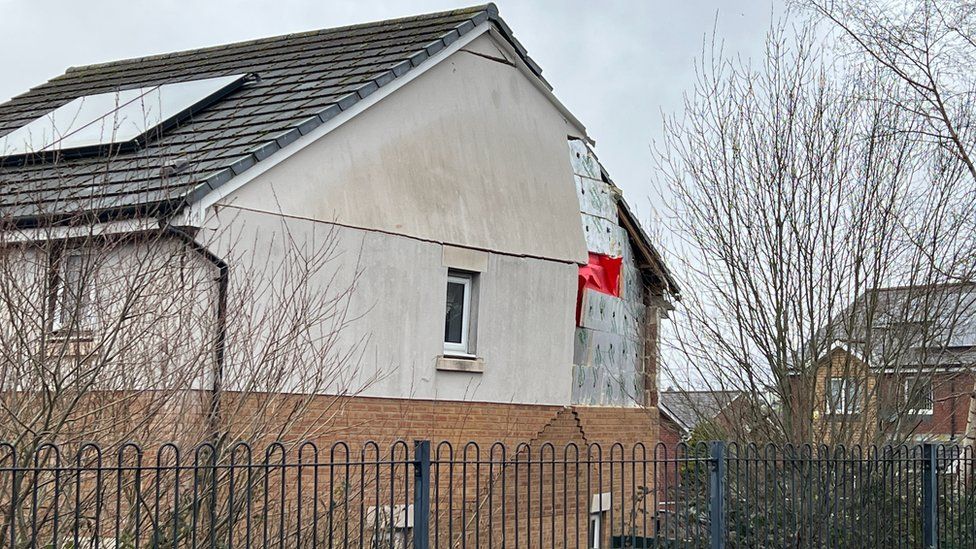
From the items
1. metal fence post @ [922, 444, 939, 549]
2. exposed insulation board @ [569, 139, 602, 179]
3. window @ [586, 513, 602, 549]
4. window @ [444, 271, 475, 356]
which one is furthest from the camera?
exposed insulation board @ [569, 139, 602, 179]

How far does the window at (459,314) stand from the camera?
14375 mm

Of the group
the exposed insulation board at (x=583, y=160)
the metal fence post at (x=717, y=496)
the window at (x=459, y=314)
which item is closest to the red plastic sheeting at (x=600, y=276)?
the exposed insulation board at (x=583, y=160)

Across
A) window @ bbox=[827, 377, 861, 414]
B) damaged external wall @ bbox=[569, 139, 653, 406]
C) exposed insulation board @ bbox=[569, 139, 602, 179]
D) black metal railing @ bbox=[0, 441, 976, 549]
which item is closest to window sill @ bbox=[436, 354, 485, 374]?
black metal railing @ bbox=[0, 441, 976, 549]

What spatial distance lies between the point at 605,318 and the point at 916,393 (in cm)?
485

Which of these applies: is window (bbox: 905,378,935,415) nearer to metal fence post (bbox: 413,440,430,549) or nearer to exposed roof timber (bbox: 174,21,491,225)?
exposed roof timber (bbox: 174,21,491,225)

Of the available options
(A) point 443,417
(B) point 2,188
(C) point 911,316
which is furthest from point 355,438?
(C) point 911,316

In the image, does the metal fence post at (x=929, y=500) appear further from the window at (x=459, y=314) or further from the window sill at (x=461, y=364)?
the window at (x=459, y=314)

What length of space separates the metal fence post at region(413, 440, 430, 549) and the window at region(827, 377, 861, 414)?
270 inches

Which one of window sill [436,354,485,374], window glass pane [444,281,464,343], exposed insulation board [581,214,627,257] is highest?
exposed insulation board [581,214,627,257]

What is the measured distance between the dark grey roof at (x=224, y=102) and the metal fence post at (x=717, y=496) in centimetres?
485

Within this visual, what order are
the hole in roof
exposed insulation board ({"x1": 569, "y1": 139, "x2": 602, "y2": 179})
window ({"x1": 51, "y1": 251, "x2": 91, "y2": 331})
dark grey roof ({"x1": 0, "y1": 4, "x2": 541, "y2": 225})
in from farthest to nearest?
exposed insulation board ({"x1": 569, "y1": 139, "x2": 602, "y2": 179}) → the hole in roof → dark grey roof ({"x1": 0, "y1": 4, "x2": 541, "y2": 225}) → window ({"x1": 51, "y1": 251, "x2": 91, "y2": 331})

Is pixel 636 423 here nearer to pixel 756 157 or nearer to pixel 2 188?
pixel 756 157

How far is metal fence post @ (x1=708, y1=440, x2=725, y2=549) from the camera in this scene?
8797 mm

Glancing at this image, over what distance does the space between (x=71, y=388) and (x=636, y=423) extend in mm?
11176
